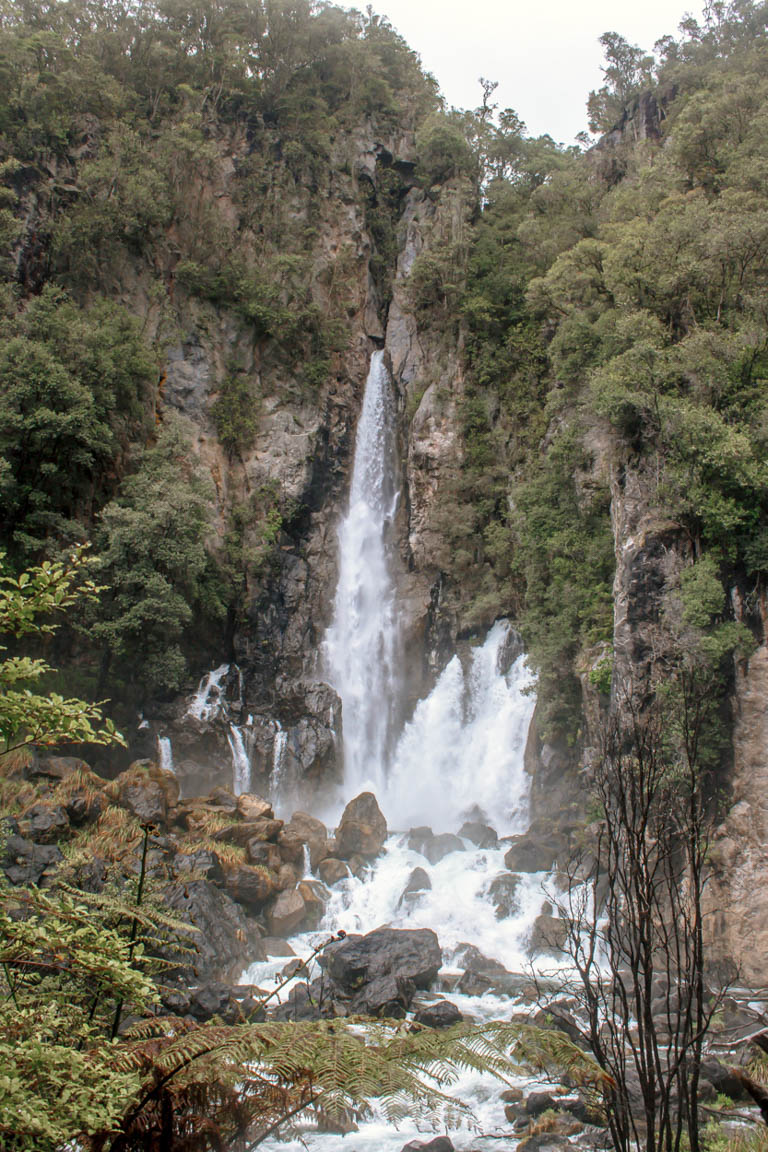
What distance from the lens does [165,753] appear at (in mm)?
20891

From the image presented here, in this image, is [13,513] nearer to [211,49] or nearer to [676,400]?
[676,400]

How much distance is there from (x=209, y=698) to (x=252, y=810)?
19.3 feet

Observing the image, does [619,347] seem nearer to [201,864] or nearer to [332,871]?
[332,871]

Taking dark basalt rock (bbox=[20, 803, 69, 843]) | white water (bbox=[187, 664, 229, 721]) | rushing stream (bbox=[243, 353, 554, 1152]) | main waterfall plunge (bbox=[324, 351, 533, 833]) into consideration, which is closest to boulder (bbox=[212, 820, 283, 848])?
rushing stream (bbox=[243, 353, 554, 1152])

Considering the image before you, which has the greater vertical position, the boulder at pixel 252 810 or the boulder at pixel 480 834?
the boulder at pixel 252 810

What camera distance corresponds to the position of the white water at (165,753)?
20.7m

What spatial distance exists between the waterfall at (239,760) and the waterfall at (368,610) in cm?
345

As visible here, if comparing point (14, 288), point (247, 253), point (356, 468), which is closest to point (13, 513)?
point (14, 288)

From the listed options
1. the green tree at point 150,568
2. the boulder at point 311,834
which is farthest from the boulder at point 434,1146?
the green tree at point 150,568

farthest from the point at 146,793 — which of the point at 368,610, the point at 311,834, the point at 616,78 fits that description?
the point at 616,78

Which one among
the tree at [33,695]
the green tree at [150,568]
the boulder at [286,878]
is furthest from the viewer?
the green tree at [150,568]

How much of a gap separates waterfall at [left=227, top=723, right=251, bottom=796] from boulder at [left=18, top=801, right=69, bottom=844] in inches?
Answer: 303

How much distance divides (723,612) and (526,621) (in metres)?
7.02

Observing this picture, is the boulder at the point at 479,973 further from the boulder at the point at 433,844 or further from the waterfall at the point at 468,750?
the waterfall at the point at 468,750
